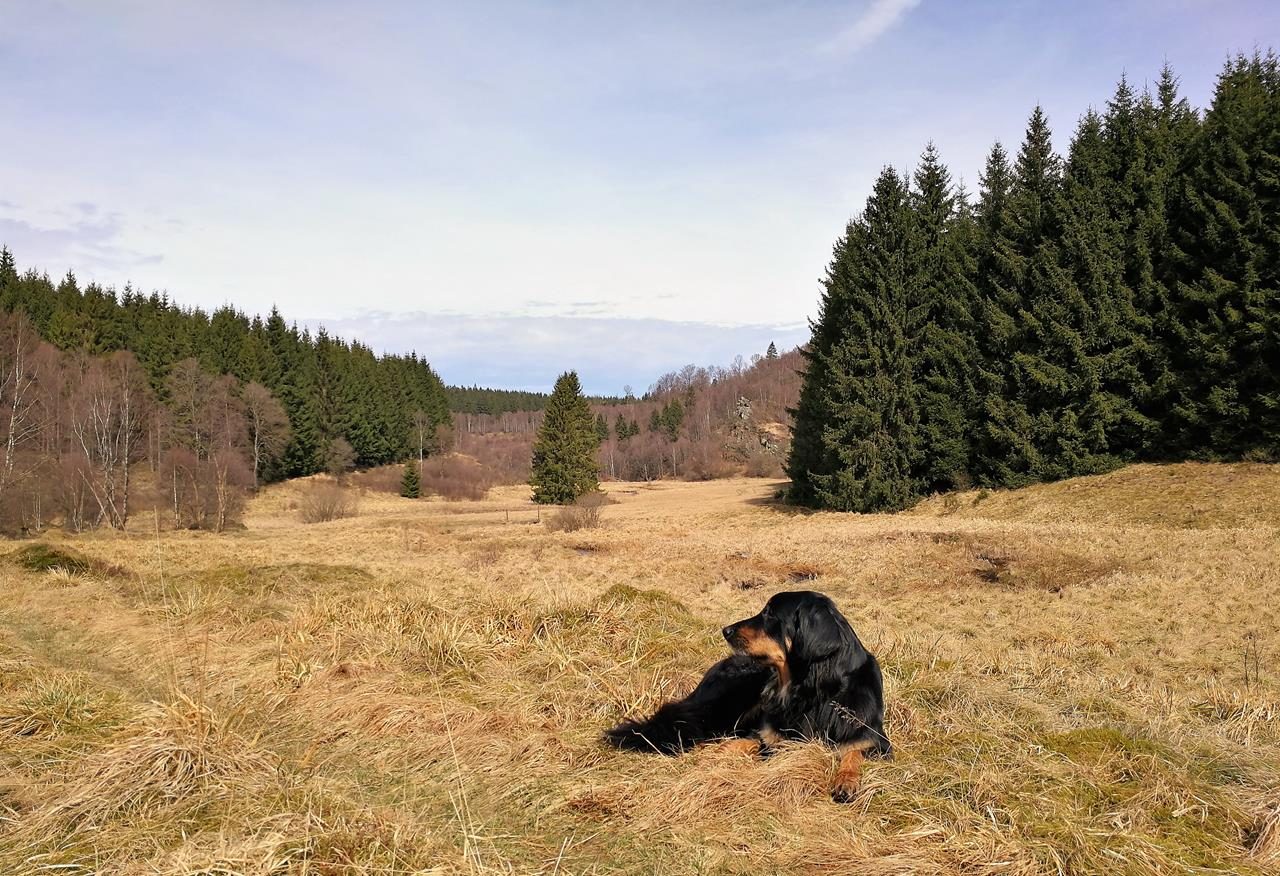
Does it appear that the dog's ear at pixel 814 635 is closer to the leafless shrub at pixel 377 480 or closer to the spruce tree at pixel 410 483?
the spruce tree at pixel 410 483

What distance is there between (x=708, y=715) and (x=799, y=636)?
843mm

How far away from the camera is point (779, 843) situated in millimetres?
2787

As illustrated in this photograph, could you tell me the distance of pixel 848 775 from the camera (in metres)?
3.23

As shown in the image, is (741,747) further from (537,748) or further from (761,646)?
(537,748)

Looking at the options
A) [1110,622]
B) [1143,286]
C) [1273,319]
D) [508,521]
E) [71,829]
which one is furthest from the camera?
[508,521]

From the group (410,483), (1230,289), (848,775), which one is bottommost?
(410,483)

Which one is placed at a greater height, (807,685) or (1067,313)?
(1067,313)

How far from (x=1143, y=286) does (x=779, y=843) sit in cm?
2884

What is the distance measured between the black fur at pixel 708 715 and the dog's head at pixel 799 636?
215mm

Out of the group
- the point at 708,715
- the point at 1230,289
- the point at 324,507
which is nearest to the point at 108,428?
the point at 324,507

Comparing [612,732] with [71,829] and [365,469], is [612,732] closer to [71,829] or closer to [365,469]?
[71,829]

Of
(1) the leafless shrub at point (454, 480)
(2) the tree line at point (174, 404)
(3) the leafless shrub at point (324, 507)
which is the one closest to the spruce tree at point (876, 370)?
(2) the tree line at point (174, 404)

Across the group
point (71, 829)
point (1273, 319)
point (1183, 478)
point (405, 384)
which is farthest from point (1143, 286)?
point (405, 384)

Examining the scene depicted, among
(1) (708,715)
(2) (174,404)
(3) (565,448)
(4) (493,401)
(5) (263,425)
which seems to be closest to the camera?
(1) (708,715)
